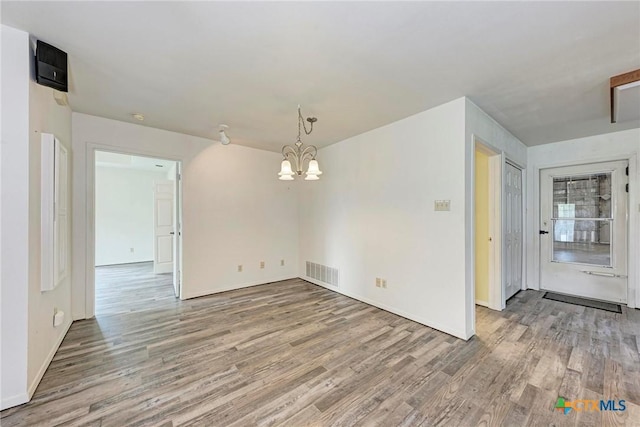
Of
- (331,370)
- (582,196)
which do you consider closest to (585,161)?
(582,196)

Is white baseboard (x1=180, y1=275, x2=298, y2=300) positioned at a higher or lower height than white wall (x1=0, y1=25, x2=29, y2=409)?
lower

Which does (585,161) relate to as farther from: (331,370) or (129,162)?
(129,162)

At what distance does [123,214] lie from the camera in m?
6.91

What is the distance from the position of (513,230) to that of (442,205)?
6.63 feet

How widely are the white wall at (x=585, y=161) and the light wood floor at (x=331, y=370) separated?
2.94ft

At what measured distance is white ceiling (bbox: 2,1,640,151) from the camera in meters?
1.52

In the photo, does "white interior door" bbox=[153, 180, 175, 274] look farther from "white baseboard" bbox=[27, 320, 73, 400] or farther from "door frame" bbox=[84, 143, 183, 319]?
"white baseboard" bbox=[27, 320, 73, 400]

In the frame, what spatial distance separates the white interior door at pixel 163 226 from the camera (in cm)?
573

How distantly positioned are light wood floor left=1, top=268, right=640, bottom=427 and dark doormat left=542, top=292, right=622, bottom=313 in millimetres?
145

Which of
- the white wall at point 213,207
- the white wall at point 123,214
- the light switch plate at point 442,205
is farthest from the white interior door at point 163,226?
the light switch plate at point 442,205

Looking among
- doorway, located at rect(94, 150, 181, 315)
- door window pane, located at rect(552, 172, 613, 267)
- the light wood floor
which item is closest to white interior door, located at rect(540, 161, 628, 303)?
door window pane, located at rect(552, 172, 613, 267)

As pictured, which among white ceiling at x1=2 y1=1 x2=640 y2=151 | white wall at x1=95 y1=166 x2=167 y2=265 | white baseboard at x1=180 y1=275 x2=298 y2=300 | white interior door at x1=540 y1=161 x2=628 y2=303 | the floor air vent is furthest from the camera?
white wall at x1=95 y1=166 x2=167 y2=265

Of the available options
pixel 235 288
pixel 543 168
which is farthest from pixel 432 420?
pixel 543 168

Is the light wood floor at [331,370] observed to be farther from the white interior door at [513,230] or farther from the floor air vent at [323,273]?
the floor air vent at [323,273]
